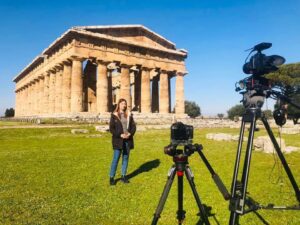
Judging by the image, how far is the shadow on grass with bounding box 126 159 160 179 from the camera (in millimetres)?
9539

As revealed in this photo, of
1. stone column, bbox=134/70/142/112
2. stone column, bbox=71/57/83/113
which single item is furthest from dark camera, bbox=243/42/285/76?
stone column, bbox=134/70/142/112

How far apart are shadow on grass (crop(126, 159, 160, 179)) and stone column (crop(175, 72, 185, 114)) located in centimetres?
4626

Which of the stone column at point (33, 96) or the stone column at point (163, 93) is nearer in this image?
the stone column at point (163, 93)

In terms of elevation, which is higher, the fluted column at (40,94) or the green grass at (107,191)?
the fluted column at (40,94)

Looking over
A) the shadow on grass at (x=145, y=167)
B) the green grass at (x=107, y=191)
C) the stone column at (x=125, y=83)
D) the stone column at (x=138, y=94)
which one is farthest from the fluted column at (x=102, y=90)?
the shadow on grass at (x=145, y=167)

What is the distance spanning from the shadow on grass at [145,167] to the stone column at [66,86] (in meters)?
37.4

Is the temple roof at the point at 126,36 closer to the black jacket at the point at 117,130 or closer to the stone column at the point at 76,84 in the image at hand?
the stone column at the point at 76,84

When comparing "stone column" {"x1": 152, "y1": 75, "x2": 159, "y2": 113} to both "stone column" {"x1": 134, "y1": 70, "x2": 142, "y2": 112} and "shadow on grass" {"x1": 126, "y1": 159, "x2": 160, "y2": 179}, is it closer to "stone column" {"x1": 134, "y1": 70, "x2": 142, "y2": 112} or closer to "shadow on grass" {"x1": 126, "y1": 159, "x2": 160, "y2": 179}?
"stone column" {"x1": 134, "y1": 70, "x2": 142, "y2": 112}

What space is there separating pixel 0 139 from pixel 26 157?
356 inches

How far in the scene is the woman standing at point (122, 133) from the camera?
8614mm

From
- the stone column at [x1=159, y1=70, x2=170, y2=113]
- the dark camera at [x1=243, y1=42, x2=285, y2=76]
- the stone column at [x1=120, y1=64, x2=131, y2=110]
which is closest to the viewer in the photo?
the dark camera at [x1=243, y1=42, x2=285, y2=76]

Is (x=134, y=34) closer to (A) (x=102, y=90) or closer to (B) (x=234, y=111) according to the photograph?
(A) (x=102, y=90)

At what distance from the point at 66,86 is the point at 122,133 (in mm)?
40746

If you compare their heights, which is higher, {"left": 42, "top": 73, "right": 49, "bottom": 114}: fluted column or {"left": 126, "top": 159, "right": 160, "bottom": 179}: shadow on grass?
{"left": 42, "top": 73, "right": 49, "bottom": 114}: fluted column
